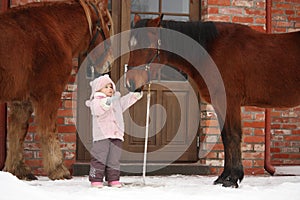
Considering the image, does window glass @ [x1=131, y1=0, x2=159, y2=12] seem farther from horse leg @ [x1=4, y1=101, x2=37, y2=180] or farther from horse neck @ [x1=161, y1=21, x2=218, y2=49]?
horse leg @ [x1=4, y1=101, x2=37, y2=180]

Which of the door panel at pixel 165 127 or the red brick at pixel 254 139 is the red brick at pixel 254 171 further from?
the door panel at pixel 165 127

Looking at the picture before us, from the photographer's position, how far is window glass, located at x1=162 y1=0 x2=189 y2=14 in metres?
5.26

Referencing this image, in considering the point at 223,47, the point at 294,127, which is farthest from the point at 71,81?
the point at 294,127

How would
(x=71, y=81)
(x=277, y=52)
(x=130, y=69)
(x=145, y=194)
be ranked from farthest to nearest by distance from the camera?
(x=71, y=81) < (x=277, y=52) < (x=130, y=69) < (x=145, y=194)

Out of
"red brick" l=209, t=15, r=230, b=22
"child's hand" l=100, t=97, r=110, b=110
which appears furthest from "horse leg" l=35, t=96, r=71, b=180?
"red brick" l=209, t=15, r=230, b=22

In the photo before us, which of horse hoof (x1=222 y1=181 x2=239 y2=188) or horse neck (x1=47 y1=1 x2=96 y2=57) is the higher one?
horse neck (x1=47 y1=1 x2=96 y2=57)

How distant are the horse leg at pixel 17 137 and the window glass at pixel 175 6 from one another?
77.0 inches

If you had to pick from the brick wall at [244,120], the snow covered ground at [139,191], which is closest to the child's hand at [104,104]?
the snow covered ground at [139,191]

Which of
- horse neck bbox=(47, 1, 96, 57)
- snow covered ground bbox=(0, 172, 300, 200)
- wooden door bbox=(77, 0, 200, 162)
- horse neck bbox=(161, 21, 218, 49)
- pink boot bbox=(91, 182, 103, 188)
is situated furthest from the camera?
wooden door bbox=(77, 0, 200, 162)

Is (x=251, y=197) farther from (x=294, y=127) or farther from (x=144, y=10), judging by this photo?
(x=294, y=127)

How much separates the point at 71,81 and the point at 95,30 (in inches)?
33.1

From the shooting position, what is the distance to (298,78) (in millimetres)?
4129

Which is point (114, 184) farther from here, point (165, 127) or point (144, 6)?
point (144, 6)

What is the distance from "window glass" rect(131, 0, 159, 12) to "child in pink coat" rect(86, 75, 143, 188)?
5.35ft
